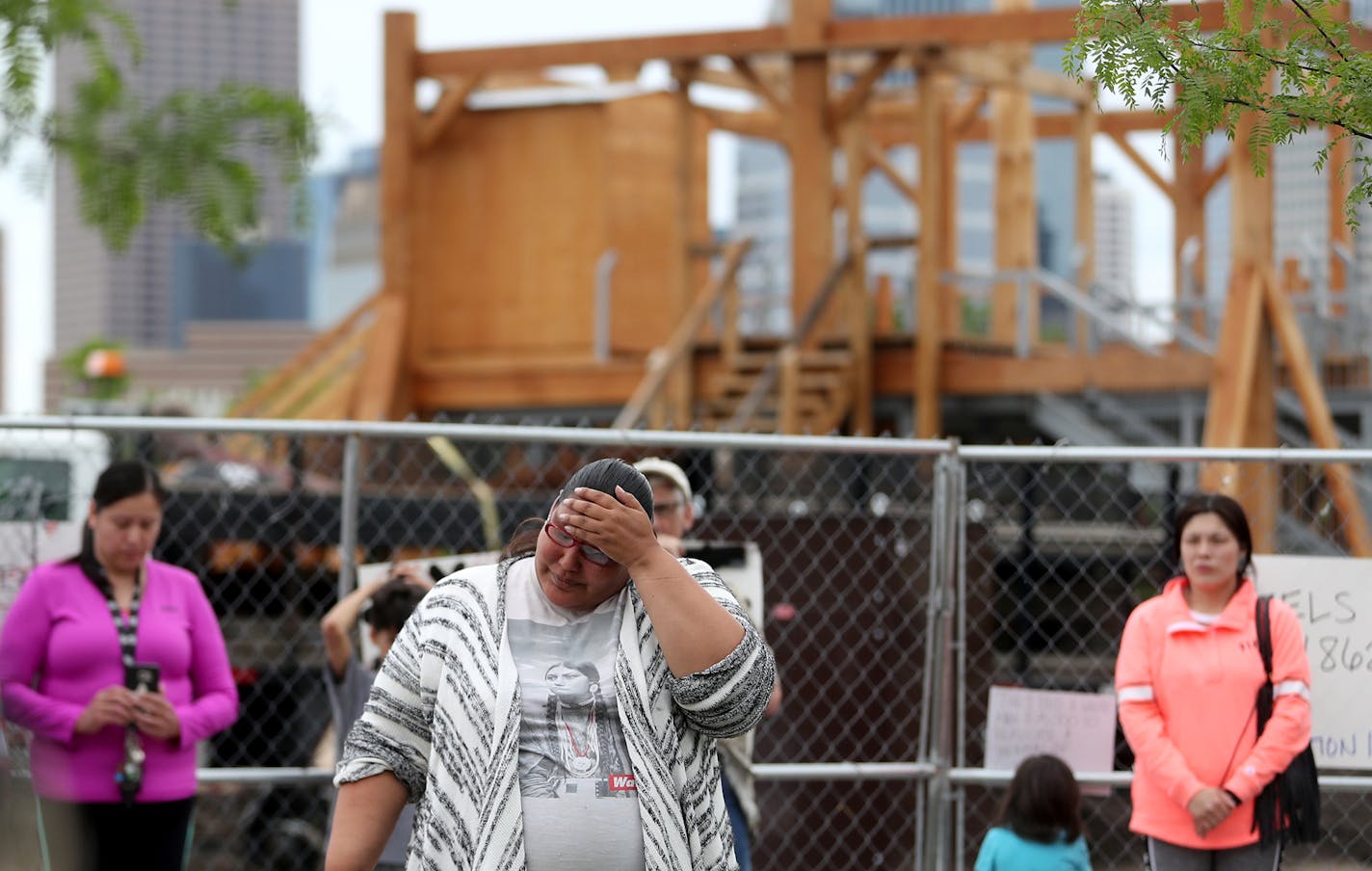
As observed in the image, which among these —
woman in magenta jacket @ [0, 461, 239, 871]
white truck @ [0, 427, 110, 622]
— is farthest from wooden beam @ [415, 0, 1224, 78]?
woman in magenta jacket @ [0, 461, 239, 871]

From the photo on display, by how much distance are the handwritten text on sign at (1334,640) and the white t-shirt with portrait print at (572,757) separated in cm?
314

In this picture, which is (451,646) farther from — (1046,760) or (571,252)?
(571,252)

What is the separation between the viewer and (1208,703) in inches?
196

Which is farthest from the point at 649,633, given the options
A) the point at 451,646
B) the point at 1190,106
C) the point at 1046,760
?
the point at 1046,760

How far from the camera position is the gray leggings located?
4922 mm

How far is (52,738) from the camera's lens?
494cm

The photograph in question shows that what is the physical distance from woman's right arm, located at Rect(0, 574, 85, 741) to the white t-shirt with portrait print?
2155mm

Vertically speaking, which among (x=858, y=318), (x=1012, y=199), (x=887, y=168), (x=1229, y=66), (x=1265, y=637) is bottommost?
(x=1265, y=637)

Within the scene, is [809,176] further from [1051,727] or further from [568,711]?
[568,711]

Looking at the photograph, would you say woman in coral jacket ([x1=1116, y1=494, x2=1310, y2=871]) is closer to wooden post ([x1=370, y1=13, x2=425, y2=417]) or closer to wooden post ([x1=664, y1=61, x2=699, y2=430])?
wooden post ([x1=664, y1=61, x2=699, y2=430])

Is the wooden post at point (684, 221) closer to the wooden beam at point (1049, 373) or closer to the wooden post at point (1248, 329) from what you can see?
the wooden beam at point (1049, 373)

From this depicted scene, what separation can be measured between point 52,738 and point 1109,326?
997 cm

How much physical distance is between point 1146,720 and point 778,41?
988 centimetres

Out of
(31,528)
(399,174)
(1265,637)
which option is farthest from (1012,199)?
(31,528)
